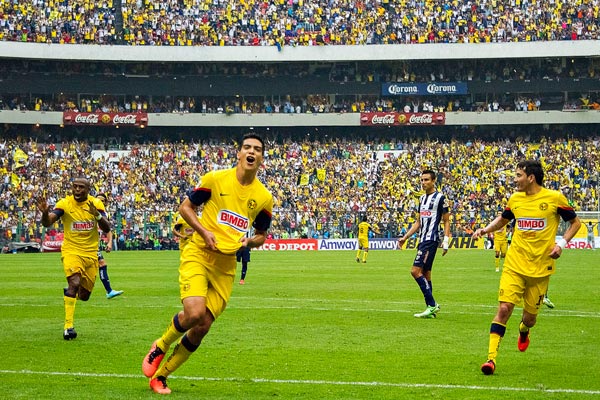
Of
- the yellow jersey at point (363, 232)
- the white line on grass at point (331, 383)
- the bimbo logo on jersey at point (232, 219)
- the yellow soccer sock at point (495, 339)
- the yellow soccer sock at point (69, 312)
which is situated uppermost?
the bimbo logo on jersey at point (232, 219)

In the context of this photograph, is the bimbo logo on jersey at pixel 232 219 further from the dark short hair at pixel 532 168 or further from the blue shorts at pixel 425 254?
the blue shorts at pixel 425 254

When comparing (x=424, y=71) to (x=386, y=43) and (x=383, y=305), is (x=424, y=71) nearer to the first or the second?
(x=386, y=43)

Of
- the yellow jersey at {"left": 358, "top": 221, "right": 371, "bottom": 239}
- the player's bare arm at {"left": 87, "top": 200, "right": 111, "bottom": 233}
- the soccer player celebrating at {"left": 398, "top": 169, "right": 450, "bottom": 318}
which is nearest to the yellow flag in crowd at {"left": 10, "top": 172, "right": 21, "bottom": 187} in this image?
the yellow jersey at {"left": 358, "top": 221, "right": 371, "bottom": 239}

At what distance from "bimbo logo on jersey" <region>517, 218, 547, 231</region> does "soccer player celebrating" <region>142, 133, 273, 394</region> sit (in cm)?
373

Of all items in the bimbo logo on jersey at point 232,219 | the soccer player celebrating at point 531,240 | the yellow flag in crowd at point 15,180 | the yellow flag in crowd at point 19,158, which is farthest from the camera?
the yellow flag in crowd at point 19,158

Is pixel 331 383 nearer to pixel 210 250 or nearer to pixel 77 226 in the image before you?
pixel 210 250

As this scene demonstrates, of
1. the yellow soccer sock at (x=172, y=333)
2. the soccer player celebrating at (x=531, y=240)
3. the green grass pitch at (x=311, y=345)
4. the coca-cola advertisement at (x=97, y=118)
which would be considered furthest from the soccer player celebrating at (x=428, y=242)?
the coca-cola advertisement at (x=97, y=118)

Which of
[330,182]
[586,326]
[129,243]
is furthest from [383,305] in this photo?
[330,182]

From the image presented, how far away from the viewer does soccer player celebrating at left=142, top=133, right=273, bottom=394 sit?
31.6 ft

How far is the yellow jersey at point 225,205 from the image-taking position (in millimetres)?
9832

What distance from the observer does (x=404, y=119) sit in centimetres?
7225

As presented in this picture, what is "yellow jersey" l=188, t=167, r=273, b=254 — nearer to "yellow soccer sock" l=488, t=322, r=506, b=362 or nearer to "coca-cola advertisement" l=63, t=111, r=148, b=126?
"yellow soccer sock" l=488, t=322, r=506, b=362

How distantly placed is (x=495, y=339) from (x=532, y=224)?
5.16 feet

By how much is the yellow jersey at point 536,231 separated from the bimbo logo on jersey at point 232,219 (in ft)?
12.3
